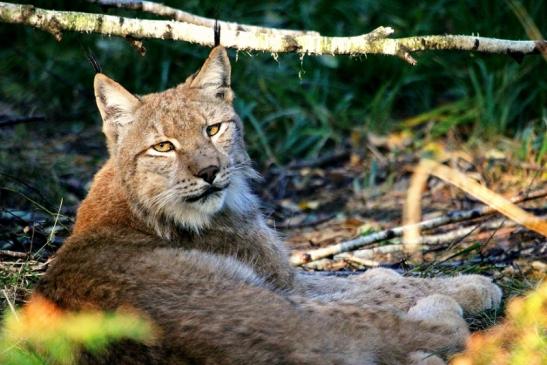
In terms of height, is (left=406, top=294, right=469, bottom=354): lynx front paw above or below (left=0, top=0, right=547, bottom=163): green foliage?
below

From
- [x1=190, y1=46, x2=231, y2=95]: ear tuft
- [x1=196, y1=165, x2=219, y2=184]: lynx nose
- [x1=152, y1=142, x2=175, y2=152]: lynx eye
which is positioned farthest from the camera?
[x1=190, y1=46, x2=231, y2=95]: ear tuft

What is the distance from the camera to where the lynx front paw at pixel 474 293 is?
460cm

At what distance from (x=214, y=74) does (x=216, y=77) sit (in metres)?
0.03

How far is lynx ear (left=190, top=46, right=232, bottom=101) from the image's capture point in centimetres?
486

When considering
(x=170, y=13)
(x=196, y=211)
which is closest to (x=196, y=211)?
(x=196, y=211)

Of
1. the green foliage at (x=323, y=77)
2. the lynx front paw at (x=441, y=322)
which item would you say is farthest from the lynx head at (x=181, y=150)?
the green foliage at (x=323, y=77)

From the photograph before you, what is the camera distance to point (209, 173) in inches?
175

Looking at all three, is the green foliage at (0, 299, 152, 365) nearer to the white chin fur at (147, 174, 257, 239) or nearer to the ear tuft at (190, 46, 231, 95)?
the white chin fur at (147, 174, 257, 239)

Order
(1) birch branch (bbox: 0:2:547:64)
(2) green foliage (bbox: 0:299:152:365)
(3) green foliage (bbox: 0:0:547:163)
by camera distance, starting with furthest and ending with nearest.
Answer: (3) green foliage (bbox: 0:0:547:163) → (1) birch branch (bbox: 0:2:547:64) → (2) green foliage (bbox: 0:299:152:365)

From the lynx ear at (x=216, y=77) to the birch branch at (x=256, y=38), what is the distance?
652mm

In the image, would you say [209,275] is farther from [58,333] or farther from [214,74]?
[214,74]

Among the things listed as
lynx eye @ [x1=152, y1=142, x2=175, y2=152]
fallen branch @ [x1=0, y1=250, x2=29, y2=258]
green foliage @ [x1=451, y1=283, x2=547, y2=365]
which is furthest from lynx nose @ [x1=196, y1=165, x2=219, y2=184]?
green foliage @ [x1=451, y1=283, x2=547, y2=365]

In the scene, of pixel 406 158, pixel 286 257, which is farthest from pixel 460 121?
pixel 286 257

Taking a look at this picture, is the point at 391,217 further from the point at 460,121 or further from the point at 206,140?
the point at 206,140
